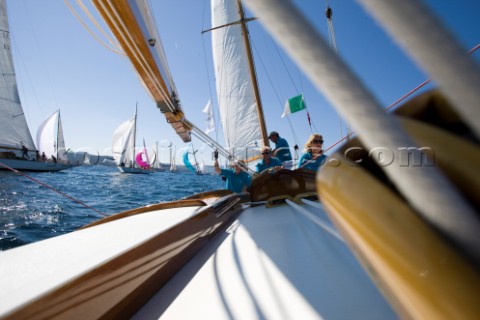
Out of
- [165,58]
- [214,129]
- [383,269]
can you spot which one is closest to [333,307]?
[383,269]

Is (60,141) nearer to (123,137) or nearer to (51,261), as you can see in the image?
(123,137)

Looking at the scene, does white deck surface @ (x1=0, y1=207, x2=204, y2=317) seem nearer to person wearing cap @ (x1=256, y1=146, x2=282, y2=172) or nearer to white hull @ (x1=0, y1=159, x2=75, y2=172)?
person wearing cap @ (x1=256, y1=146, x2=282, y2=172)

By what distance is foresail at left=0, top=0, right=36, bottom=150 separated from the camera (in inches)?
593

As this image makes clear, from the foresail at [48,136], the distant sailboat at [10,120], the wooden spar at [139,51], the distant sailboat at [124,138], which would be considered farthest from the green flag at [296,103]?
the distant sailboat at [124,138]

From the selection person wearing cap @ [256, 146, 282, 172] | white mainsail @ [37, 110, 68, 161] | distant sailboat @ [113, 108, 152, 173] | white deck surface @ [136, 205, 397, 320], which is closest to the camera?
white deck surface @ [136, 205, 397, 320]

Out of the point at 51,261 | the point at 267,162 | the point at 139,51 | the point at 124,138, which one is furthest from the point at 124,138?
the point at 51,261

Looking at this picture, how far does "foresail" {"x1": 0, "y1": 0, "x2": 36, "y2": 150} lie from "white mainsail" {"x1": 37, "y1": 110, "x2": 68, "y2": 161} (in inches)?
237

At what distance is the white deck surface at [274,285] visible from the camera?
70 centimetres

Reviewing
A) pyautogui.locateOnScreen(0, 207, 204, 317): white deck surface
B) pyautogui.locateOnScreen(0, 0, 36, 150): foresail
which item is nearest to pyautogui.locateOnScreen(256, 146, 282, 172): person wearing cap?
pyautogui.locateOnScreen(0, 207, 204, 317): white deck surface

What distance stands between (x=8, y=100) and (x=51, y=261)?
2118cm

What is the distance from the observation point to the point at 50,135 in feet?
73.2

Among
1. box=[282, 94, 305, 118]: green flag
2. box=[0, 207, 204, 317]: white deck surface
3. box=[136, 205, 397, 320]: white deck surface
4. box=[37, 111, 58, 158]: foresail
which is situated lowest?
box=[136, 205, 397, 320]: white deck surface

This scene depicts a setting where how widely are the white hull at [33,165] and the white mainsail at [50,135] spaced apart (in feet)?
3.76

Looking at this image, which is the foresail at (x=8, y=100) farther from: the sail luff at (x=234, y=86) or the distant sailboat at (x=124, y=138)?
the sail luff at (x=234, y=86)
